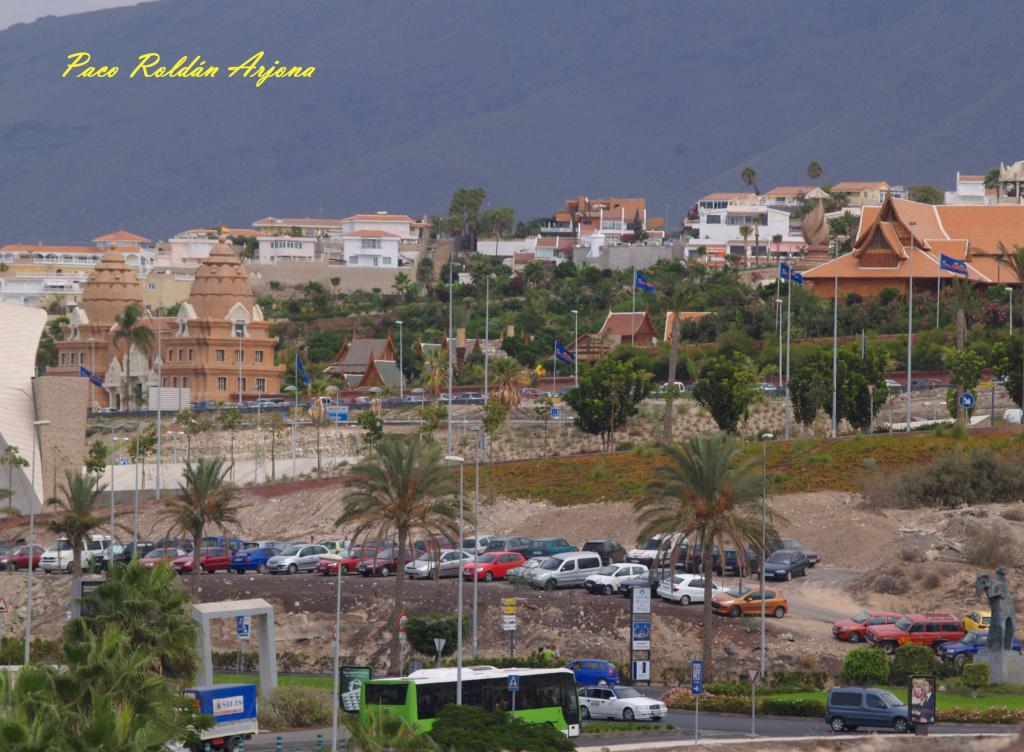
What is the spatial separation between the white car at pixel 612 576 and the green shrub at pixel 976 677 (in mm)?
12034

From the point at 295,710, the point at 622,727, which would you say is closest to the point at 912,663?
the point at 622,727

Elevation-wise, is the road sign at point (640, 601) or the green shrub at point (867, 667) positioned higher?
the road sign at point (640, 601)

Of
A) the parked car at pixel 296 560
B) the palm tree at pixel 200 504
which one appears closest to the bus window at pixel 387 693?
the palm tree at pixel 200 504

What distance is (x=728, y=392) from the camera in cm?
→ 8188

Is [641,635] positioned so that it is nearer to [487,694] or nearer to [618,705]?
[618,705]

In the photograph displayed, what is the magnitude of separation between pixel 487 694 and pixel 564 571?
1802 centimetres

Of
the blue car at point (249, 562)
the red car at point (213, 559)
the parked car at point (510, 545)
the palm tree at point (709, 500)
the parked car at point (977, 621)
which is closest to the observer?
the palm tree at point (709, 500)

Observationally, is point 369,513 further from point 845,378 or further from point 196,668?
point 845,378

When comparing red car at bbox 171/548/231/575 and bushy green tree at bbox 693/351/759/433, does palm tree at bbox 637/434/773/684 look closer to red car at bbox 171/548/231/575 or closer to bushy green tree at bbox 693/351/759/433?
red car at bbox 171/548/231/575

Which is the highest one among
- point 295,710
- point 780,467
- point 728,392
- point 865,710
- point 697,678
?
point 728,392

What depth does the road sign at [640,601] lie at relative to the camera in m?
50.0

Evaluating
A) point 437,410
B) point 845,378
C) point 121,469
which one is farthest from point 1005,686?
point 121,469

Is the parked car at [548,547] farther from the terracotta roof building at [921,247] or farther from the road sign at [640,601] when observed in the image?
the terracotta roof building at [921,247]

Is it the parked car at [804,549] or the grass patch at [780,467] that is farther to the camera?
the grass patch at [780,467]
